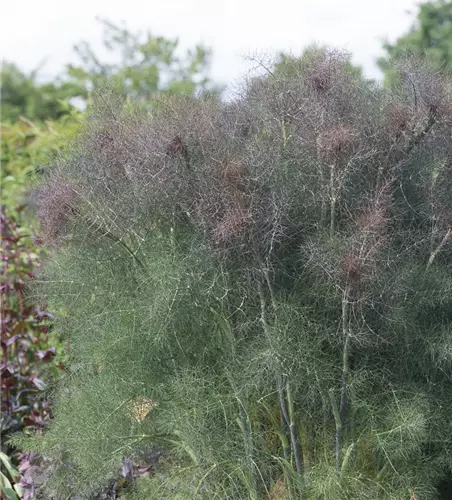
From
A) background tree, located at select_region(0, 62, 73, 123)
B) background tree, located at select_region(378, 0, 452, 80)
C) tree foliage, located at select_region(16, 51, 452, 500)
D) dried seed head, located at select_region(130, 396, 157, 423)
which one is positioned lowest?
dried seed head, located at select_region(130, 396, 157, 423)

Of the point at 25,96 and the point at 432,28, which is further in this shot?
the point at 25,96

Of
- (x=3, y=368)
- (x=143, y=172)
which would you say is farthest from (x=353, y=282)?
(x=3, y=368)

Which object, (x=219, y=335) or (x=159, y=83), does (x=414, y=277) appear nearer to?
(x=219, y=335)

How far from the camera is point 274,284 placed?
3.47m

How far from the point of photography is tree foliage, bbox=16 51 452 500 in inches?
131

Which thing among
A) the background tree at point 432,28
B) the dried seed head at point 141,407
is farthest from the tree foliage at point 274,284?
the background tree at point 432,28

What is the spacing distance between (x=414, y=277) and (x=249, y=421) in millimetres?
822

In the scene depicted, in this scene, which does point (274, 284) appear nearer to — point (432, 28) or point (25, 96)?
point (432, 28)

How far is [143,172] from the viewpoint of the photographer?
11.4ft

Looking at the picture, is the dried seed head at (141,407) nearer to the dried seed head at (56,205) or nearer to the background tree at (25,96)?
the dried seed head at (56,205)

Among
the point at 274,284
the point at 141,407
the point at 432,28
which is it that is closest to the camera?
the point at 274,284

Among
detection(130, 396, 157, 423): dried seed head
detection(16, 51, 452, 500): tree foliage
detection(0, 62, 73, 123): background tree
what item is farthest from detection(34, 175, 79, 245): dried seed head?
detection(0, 62, 73, 123): background tree

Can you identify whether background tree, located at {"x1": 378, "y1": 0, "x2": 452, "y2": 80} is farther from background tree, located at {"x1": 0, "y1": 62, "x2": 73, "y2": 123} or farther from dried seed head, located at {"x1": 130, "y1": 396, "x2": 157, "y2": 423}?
dried seed head, located at {"x1": 130, "y1": 396, "x2": 157, "y2": 423}

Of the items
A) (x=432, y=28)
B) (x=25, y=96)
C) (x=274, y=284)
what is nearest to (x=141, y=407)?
(x=274, y=284)
